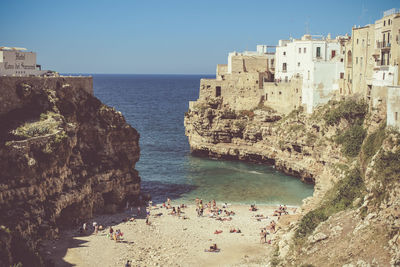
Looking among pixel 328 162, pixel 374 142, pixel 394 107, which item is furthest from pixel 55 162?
pixel 328 162

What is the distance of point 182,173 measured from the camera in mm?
50844

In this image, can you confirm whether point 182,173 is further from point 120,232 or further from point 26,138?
point 26,138

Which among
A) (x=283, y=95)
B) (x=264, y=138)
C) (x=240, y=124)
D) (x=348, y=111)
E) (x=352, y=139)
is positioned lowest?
(x=264, y=138)

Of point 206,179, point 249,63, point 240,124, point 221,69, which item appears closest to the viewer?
point 206,179

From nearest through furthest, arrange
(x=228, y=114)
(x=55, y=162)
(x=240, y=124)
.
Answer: (x=55, y=162), (x=240, y=124), (x=228, y=114)

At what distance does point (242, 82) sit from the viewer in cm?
6009

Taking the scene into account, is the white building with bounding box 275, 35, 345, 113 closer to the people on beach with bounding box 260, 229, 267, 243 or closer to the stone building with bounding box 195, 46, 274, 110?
the stone building with bounding box 195, 46, 274, 110

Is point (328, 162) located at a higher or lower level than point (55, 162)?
lower

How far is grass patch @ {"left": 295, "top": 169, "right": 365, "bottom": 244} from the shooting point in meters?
24.7

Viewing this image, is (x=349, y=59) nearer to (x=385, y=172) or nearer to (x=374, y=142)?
(x=374, y=142)

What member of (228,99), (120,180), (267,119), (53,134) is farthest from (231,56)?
(53,134)

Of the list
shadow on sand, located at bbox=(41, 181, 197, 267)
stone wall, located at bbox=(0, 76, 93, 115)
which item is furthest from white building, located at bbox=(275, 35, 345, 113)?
stone wall, located at bbox=(0, 76, 93, 115)

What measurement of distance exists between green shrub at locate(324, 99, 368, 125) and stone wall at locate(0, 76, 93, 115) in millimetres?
23682

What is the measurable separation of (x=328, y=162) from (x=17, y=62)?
92.9ft
